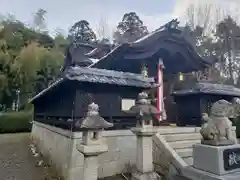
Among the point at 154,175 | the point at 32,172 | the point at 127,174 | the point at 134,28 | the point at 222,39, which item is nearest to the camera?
the point at 154,175

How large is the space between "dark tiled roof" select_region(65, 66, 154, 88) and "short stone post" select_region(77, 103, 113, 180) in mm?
1412

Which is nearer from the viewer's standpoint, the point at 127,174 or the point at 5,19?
the point at 127,174

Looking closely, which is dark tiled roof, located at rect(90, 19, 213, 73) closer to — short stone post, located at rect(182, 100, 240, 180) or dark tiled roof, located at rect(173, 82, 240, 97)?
dark tiled roof, located at rect(173, 82, 240, 97)

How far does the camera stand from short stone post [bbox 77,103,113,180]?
399cm

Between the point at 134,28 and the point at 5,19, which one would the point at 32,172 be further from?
the point at 134,28

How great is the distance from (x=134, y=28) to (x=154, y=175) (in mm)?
31878

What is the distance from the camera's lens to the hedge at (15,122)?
53.0 ft

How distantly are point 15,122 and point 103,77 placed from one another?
1340 centimetres

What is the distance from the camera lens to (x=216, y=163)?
4074 millimetres

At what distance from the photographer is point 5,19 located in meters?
21.6

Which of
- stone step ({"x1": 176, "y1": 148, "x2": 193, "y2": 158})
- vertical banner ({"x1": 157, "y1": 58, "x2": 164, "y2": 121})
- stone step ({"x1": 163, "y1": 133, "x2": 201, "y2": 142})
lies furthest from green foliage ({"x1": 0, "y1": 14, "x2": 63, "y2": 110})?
stone step ({"x1": 176, "y1": 148, "x2": 193, "y2": 158})

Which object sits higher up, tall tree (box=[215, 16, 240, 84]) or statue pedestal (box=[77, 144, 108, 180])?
tall tree (box=[215, 16, 240, 84])

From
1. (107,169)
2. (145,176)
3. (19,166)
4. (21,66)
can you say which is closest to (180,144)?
(145,176)

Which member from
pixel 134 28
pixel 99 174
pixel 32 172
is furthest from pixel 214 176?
pixel 134 28
